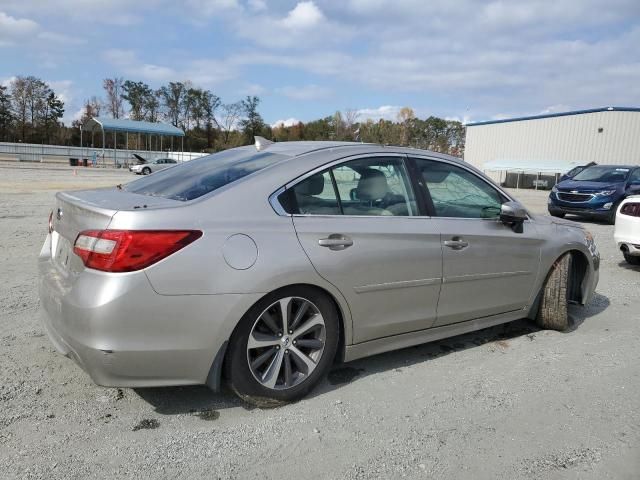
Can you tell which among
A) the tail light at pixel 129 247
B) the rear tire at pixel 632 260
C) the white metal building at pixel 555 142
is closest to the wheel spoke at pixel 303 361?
the tail light at pixel 129 247

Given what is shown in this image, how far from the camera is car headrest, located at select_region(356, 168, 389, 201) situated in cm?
367

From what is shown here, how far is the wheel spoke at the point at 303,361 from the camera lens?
3.27 m

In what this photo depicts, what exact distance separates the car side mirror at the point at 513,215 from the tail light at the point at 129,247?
251cm

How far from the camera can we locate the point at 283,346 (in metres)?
3.21

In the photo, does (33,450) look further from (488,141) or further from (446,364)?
(488,141)

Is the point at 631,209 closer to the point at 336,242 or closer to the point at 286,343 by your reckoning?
the point at 336,242

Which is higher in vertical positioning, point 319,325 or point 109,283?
point 109,283

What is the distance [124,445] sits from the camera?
2777 millimetres

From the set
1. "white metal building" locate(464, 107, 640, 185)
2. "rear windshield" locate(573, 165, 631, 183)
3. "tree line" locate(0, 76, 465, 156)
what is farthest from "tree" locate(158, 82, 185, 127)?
"rear windshield" locate(573, 165, 631, 183)

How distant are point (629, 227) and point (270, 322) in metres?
6.26

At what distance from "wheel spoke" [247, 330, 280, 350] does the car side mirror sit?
2.11 metres

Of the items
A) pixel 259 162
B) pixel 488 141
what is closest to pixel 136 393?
pixel 259 162

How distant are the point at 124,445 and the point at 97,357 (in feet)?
1.57

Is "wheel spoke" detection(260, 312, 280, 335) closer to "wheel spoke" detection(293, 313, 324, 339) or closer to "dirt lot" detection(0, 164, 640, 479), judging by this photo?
"wheel spoke" detection(293, 313, 324, 339)
